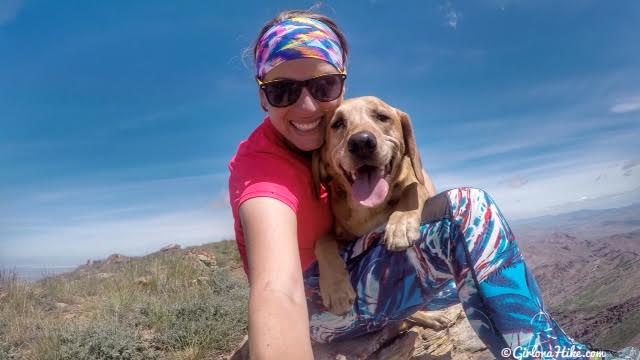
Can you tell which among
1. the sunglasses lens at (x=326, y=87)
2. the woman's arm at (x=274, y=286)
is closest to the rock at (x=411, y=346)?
the woman's arm at (x=274, y=286)

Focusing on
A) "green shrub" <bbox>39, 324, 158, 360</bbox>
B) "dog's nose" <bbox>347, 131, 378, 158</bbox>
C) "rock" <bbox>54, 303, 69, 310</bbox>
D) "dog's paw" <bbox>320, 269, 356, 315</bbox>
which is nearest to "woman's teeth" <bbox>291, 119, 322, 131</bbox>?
"dog's nose" <bbox>347, 131, 378, 158</bbox>

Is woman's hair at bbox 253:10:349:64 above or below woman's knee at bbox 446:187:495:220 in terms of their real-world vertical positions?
above

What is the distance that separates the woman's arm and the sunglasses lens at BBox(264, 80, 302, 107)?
925mm

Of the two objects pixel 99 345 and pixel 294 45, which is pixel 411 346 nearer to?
pixel 294 45

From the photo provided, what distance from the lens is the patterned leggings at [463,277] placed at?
226cm

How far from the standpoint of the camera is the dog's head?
10.00 feet

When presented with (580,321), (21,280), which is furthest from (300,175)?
(21,280)

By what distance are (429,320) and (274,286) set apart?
292 cm

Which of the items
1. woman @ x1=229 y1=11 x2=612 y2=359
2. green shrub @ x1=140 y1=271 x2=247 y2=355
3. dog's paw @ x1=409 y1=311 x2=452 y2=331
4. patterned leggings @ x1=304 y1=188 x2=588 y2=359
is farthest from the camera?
green shrub @ x1=140 y1=271 x2=247 y2=355

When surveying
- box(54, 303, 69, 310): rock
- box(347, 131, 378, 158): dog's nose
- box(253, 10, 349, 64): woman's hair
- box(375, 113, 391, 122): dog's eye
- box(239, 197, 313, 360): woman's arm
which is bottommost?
box(54, 303, 69, 310): rock

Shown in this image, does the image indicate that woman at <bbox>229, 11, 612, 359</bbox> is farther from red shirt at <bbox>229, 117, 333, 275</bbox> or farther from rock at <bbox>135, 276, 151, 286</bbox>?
rock at <bbox>135, 276, 151, 286</bbox>

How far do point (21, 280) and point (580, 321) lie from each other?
13112 mm

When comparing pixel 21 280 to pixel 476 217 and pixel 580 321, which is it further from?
pixel 580 321

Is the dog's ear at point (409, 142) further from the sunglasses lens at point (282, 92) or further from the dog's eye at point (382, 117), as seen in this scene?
the sunglasses lens at point (282, 92)
